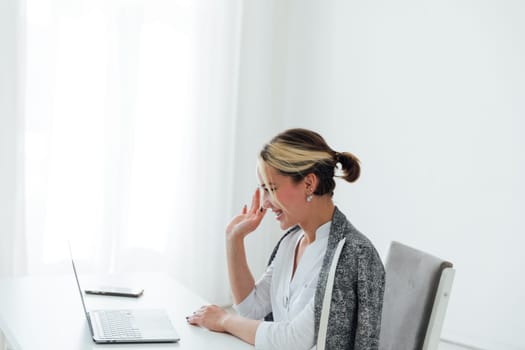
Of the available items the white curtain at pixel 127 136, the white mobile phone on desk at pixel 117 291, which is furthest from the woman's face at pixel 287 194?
the white curtain at pixel 127 136

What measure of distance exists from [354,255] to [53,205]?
2.23 meters

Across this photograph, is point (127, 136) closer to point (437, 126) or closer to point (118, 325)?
point (437, 126)

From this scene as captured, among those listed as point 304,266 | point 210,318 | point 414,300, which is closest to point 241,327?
point 210,318

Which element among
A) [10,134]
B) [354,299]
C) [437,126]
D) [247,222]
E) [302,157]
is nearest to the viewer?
[354,299]

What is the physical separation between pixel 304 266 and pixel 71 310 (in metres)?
0.64

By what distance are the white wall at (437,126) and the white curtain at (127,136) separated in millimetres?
300

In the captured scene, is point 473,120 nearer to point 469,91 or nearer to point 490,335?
point 469,91

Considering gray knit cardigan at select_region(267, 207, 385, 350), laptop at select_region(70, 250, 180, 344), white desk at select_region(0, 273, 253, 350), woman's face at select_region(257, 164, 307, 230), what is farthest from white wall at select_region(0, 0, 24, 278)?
gray knit cardigan at select_region(267, 207, 385, 350)

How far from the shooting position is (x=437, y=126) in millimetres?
3518

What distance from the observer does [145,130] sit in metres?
3.78

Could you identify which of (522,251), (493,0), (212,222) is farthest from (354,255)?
(212,222)

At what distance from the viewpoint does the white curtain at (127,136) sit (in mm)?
3400

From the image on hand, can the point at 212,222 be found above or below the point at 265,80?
below

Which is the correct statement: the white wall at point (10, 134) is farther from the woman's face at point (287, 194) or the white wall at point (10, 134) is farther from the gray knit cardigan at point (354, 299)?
the gray knit cardigan at point (354, 299)
